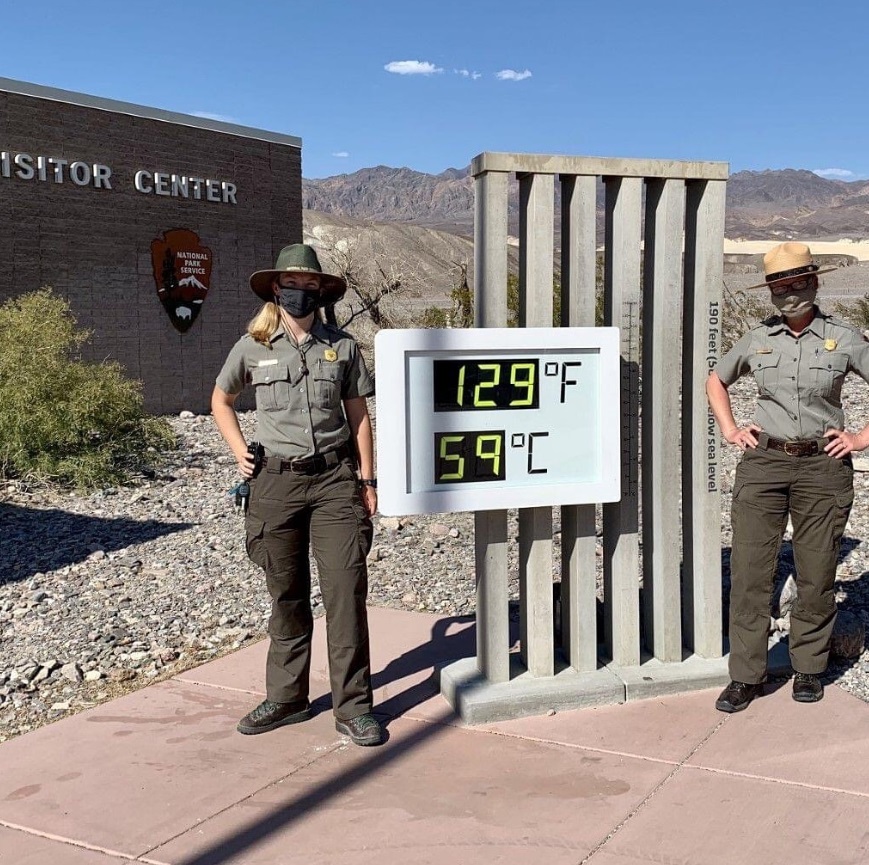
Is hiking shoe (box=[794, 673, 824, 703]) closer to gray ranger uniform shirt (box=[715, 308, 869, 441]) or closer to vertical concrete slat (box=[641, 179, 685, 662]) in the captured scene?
vertical concrete slat (box=[641, 179, 685, 662])

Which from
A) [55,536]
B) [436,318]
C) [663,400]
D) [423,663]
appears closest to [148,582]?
[55,536]

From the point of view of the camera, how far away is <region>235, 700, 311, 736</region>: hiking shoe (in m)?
4.62

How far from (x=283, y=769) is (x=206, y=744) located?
0.44 metres

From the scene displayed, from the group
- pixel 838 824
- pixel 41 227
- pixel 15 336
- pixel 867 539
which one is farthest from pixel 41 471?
pixel 838 824

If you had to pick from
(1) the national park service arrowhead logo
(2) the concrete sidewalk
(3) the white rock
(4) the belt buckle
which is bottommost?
(2) the concrete sidewalk

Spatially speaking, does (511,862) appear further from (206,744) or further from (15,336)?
(15,336)

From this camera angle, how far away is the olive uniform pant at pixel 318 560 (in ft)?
14.6

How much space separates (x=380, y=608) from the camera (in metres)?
6.65

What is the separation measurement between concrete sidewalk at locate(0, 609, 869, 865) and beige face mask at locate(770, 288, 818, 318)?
68.7 inches

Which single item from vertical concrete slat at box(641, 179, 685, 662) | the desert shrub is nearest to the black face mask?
vertical concrete slat at box(641, 179, 685, 662)

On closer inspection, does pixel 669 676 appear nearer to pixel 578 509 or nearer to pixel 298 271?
pixel 578 509

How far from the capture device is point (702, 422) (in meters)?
5.09

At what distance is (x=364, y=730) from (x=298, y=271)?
1.91m

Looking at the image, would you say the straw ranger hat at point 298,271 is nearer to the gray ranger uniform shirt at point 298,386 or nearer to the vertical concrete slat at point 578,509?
the gray ranger uniform shirt at point 298,386
